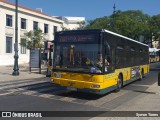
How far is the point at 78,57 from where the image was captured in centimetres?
1316

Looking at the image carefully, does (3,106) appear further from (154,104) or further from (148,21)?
(148,21)

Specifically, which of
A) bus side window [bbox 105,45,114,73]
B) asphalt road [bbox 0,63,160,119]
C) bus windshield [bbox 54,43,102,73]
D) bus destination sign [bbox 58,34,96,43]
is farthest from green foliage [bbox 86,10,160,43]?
bus windshield [bbox 54,43,102,73]

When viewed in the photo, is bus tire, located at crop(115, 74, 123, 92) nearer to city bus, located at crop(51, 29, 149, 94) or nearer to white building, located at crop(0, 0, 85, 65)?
city bus, located at crop(51, 29, 149, 94)

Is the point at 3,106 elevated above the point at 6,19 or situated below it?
below

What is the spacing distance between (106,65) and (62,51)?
1957mm

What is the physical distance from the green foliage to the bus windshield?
35431 millimetres

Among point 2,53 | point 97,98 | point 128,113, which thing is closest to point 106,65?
point 97,98

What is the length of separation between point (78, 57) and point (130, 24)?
43.6 metres

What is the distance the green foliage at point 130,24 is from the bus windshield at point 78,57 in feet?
116

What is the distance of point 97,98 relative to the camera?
1373 centimetres

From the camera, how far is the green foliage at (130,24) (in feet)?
176

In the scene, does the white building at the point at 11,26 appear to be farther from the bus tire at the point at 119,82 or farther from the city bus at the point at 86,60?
the city bus at the point at 86,60

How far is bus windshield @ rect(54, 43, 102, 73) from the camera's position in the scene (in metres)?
12.8

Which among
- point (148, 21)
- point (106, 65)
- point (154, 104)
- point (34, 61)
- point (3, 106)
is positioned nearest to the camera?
point (3, 106)
